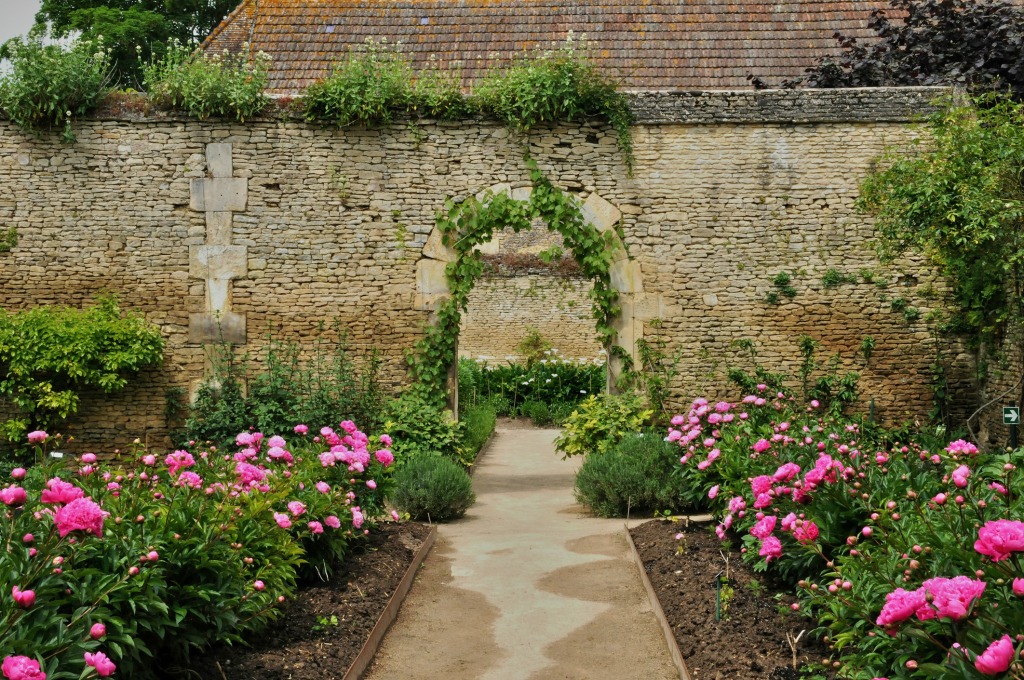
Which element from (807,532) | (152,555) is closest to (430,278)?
(807,532)

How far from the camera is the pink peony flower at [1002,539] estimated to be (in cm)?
325

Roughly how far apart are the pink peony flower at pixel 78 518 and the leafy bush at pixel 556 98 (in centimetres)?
763

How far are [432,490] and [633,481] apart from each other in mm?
1762

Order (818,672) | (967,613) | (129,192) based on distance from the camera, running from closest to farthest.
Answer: (967,613) → (818,672) → (129,192)

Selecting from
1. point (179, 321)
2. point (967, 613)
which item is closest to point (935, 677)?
point (967, 613)

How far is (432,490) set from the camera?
9.25 m

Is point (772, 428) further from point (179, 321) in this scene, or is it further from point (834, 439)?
point (179, 321)

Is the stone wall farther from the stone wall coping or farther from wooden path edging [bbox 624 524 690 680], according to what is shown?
wooden path edging [bbox 624 524 690 680]

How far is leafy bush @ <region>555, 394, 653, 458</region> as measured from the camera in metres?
10.6

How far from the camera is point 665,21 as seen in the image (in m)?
15.7

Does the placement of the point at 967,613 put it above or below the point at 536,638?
above

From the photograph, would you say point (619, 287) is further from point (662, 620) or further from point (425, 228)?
point (662, 620)

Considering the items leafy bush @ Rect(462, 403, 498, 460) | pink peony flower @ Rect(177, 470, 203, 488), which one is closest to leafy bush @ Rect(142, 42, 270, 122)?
leafy bush @ Rect(462, 403, 498, 460)

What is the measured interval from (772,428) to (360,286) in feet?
16.1
